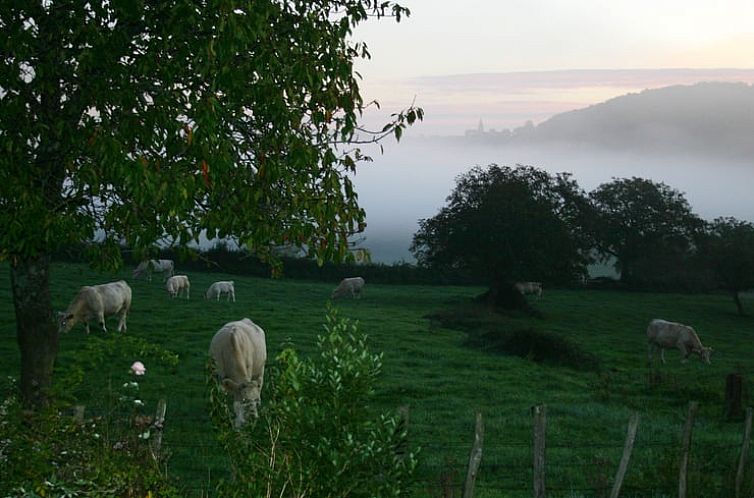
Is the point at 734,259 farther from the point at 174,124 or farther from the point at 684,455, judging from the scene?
the point at 174,124

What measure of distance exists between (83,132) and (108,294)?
22.6 meters

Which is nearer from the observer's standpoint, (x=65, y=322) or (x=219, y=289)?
(x=65, y=322)

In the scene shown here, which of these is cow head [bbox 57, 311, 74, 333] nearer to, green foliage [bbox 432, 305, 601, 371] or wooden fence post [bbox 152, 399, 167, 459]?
green foliage [bbox 432, 305, 601, 371]

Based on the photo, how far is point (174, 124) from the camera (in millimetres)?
13773

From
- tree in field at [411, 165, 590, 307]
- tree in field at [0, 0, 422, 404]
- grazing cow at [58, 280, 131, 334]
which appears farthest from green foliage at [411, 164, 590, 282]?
tree in field at [0, 0, 422, 404]

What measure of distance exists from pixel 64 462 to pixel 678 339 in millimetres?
32888

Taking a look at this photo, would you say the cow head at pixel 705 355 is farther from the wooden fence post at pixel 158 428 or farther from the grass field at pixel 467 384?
the wooden fence post at pixel 158 428

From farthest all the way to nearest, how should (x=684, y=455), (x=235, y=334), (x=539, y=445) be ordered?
(x=235, y=334) < (x=684, y=455) < (x=539, y=445)

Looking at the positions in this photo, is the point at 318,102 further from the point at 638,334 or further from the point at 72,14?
the point at 638,334

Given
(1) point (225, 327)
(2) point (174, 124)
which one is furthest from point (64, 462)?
(1) point (225, 327)

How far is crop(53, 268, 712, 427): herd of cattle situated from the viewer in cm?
2005

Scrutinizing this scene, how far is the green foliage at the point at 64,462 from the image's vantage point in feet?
27.7

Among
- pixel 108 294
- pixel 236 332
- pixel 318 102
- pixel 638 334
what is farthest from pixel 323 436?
pixel 638 334

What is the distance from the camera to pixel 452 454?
1808 cm
